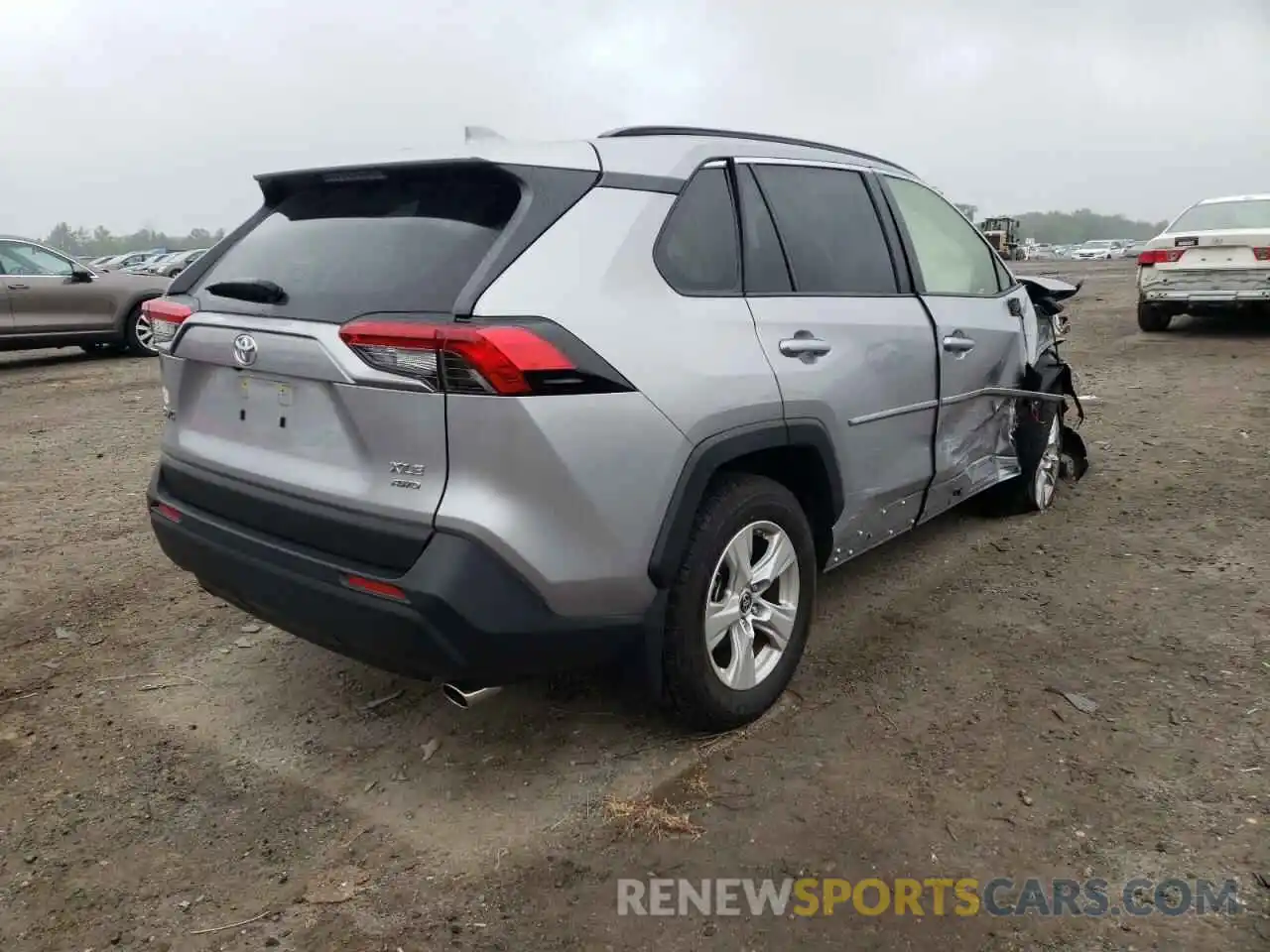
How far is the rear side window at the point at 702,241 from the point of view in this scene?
2.73 metres

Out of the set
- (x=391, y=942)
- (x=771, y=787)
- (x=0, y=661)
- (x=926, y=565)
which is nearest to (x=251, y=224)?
(x=0, y=661)

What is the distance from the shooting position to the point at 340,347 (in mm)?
2381

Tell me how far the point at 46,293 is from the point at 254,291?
34.9 ft

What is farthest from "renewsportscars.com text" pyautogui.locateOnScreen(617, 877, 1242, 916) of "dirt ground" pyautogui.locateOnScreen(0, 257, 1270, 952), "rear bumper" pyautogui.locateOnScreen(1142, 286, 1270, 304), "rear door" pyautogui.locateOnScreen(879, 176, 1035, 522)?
"rear bumper" pyautogui.locateOnScreen(1142, 286, 1270, 304)

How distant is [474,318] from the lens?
226 cm

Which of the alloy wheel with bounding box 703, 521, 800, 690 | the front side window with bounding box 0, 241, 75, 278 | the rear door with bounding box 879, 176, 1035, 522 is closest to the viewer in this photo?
the alloy wheel with bounding box 703, 521, 800, 690

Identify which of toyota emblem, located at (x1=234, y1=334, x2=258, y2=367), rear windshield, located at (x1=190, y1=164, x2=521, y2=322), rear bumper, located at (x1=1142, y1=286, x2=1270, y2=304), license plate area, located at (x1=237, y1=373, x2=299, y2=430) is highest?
rear windshield, located at (x1=190, y1=164, x2=521, y2=322)

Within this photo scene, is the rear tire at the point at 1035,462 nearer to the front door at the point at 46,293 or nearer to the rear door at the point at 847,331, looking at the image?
the rear door at the point at 847,331

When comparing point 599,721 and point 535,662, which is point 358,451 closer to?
point 535,662

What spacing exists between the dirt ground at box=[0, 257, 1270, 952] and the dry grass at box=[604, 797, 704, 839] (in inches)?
0.5

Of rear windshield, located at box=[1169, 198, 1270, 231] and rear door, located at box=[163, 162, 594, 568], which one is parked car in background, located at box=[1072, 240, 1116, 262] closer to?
→ rear windshield, located at box=[1169, 198, 1270, 231]

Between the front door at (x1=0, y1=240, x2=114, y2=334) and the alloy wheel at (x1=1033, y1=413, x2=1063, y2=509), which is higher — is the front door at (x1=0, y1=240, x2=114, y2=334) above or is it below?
above

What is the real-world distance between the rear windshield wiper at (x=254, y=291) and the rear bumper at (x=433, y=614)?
0.65 metres

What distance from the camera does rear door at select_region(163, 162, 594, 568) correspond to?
233 cm
